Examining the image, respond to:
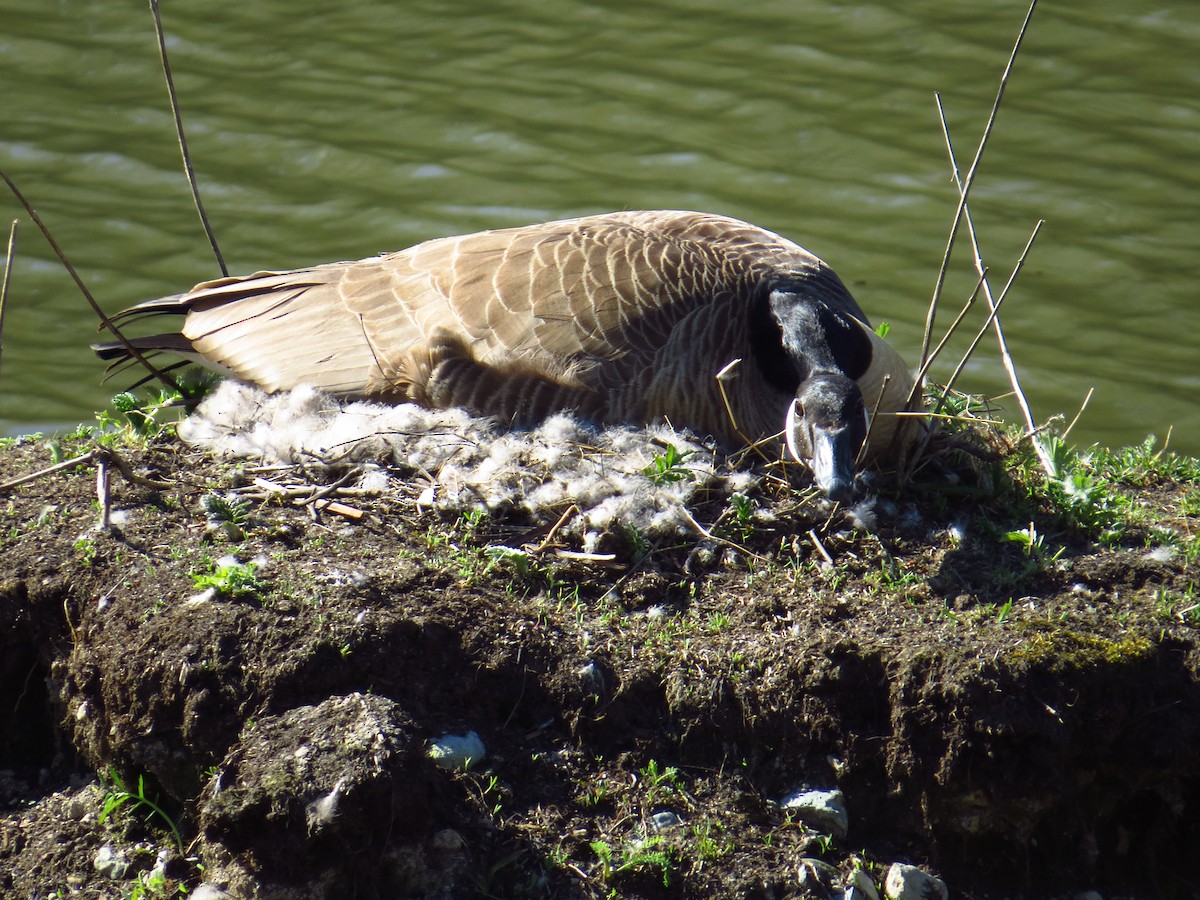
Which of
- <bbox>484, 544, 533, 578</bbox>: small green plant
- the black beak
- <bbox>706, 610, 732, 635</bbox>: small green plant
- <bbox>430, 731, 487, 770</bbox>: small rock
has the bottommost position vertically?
<bbox>430, 731, 487, 770</bbox>: small rock

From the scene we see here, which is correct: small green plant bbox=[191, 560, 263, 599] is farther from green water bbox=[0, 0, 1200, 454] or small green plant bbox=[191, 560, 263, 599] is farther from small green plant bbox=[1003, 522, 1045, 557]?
green water bbox=[0, 0, 1200, 454]

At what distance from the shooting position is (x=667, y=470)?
4.70 metres

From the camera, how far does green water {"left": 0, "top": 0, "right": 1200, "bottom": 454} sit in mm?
9836

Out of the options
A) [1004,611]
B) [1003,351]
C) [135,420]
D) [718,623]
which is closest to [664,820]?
[718,623]

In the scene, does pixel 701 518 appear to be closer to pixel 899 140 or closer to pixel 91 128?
pixel 899 140

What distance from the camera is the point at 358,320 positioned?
17.7 feet

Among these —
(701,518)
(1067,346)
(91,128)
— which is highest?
(701,518)

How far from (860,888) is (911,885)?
0.51 ft

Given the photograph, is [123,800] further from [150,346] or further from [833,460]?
[833,460]

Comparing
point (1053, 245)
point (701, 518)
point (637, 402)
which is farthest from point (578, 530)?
point (1053, 245)

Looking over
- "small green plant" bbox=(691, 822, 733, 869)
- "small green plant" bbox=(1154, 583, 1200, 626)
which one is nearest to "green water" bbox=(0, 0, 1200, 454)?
"small green plant" bbox=(1154, 583, 1200, 626)

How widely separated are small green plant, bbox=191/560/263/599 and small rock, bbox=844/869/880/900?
1909 millimetres

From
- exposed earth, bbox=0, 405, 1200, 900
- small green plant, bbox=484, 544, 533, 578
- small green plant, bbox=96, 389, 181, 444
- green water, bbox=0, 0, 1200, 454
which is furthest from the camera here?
green water, bbox=0, 0, 1200, 454

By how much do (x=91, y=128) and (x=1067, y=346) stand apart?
829 cm
